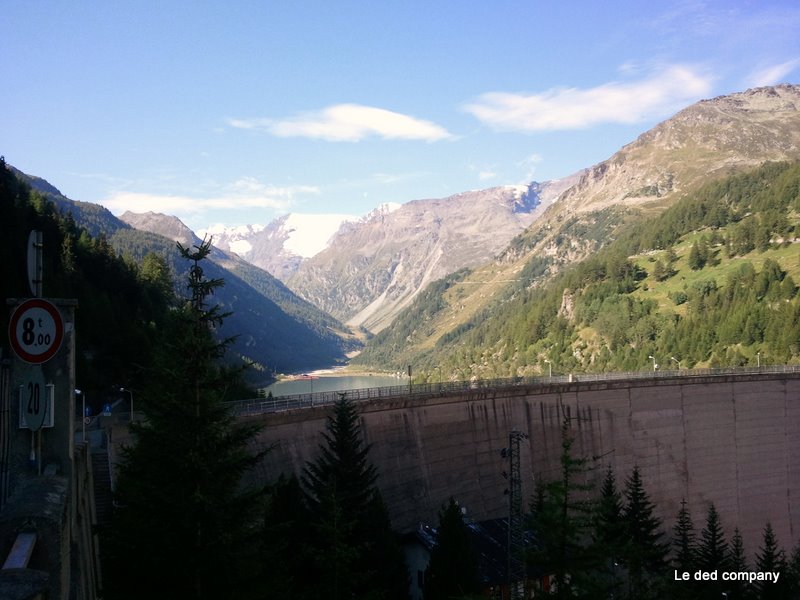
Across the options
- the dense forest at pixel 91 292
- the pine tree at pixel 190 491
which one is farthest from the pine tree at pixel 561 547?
the dense forest at pixel 91 292

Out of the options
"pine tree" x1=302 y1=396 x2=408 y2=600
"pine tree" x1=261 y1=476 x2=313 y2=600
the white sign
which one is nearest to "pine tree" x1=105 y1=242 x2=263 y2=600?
the white sign

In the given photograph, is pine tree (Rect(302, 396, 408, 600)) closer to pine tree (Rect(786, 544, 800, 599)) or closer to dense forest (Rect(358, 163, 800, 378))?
pine tree (Rect(786, 544, 800, 599))

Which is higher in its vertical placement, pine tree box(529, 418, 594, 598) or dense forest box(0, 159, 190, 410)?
dense forest box(0, 159, 190, 410)

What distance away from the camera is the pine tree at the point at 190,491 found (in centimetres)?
1568

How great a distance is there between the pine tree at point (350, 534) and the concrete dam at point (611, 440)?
363 inches

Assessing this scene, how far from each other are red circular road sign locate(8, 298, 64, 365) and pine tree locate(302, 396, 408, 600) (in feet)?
41.7

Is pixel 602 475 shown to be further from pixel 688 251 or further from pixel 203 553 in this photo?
pixel 688 251

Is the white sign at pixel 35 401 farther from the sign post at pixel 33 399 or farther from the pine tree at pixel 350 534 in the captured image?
the pine tree at pixel 350 534

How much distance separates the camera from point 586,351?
163500mm

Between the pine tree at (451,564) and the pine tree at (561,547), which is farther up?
the pine tree at (561,547)

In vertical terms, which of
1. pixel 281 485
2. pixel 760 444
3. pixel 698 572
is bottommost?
pixel 698 572

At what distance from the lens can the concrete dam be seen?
52062 millimetres

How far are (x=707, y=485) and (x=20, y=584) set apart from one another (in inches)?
2914

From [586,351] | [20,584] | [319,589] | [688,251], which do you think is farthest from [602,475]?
[688,251]
